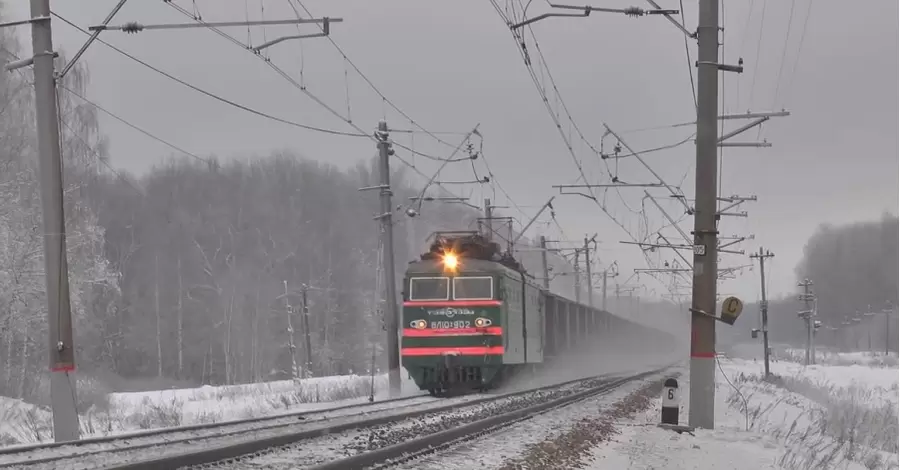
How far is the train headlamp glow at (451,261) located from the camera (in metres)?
22.9

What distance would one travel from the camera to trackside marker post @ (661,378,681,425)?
14555 mm

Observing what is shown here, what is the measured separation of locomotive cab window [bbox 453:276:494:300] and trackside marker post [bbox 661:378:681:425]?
26.6 ft

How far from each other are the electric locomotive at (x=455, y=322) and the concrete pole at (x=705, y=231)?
7.79 metres

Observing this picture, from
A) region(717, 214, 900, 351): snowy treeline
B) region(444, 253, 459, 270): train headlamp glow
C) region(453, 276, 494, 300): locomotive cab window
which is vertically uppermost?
region(444, 253, 459, 270): train headlamp glow

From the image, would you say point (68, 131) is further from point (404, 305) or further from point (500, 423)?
point (500, 423)

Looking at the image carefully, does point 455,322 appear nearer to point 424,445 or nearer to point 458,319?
point 458,319

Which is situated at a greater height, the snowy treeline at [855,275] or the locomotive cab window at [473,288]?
the locomotive cab window at [473,288]

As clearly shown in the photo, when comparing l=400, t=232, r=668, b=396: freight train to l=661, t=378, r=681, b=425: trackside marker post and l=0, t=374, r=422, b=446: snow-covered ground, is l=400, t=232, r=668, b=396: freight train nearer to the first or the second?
l=0, t=374, r=422, b=446: snow-covered ground

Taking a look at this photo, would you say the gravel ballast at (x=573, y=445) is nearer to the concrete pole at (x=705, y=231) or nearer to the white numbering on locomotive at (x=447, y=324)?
the concrete pole at (x=705, y=231)

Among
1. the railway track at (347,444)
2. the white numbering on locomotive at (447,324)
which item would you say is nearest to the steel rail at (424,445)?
the railway track at (347,444)

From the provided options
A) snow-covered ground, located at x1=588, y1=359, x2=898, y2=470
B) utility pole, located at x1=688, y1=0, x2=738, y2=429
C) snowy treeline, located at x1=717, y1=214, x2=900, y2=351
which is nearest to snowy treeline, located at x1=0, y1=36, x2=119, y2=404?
utility pole, located at x1=688, y1=0, x2=738, y2=429

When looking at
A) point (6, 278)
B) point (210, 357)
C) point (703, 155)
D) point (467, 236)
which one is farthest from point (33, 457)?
point (210, 357)

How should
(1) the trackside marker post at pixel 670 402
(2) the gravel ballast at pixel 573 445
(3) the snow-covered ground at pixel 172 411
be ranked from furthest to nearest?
(3) the snow-covered ground at pixel 172 411, (1) the trackside marker post at pixel 670 402, (2) the gravel ballast at pixel 573 445

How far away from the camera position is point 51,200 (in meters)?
14.1
